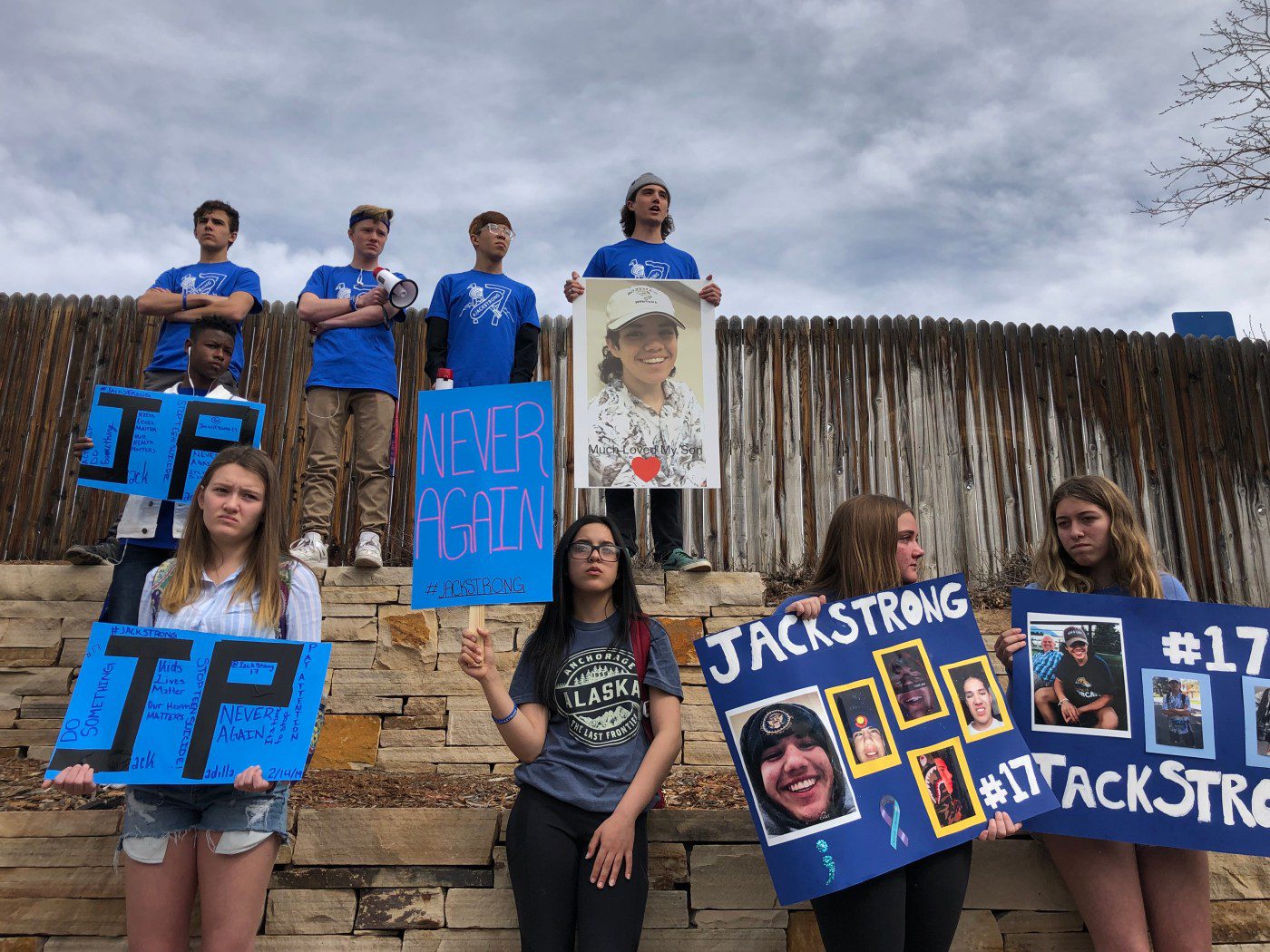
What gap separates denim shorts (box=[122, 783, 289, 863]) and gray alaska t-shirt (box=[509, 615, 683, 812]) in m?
0.66

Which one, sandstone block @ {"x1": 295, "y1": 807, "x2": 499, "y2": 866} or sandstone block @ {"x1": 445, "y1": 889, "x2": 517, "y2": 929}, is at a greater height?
sandstone block @ {"x1": 295, "y1": 807, "x2": 499, "y2": 866}

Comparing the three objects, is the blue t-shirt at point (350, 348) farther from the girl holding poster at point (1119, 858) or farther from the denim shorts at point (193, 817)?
the girl holding poster at point (1119, 858)

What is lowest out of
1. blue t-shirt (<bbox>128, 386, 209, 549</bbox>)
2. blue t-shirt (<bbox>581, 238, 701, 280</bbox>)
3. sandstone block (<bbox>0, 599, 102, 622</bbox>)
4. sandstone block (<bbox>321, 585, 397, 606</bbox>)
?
sandstone block (<bbox>0, 599, 102, 622</bbox>)

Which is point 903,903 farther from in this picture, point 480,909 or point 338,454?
point 338,454

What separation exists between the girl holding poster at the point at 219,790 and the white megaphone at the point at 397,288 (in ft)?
7.03

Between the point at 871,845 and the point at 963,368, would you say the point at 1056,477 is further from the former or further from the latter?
the point at 871,845

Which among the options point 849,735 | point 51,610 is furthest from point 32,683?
point 849,735

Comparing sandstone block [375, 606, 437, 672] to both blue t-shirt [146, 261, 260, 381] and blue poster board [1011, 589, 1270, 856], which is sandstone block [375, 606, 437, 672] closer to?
blue t-shirt [146, 261, 260, 381]

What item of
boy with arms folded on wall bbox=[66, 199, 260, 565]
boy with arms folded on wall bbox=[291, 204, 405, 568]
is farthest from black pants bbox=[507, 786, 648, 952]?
boy with arms folded on wall bbox=[66, 199, 260, 565]

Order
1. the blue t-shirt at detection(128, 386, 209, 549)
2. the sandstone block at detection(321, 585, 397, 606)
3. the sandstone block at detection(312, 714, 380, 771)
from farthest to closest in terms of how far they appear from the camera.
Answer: the sandstone block at detection(321, 585, 397, 606) < the sandstone block at detection(312, 714, 380, 771) < the blue t-shirt at detection(128, 386, 209, 549)

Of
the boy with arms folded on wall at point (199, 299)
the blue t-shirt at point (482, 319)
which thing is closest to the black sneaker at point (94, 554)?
the boy with arms folded on wall at point (199, 299)

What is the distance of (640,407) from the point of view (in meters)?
4.45

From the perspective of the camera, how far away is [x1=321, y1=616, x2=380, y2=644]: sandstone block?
4199 mm

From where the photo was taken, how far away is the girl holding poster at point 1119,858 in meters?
A: 2.43
